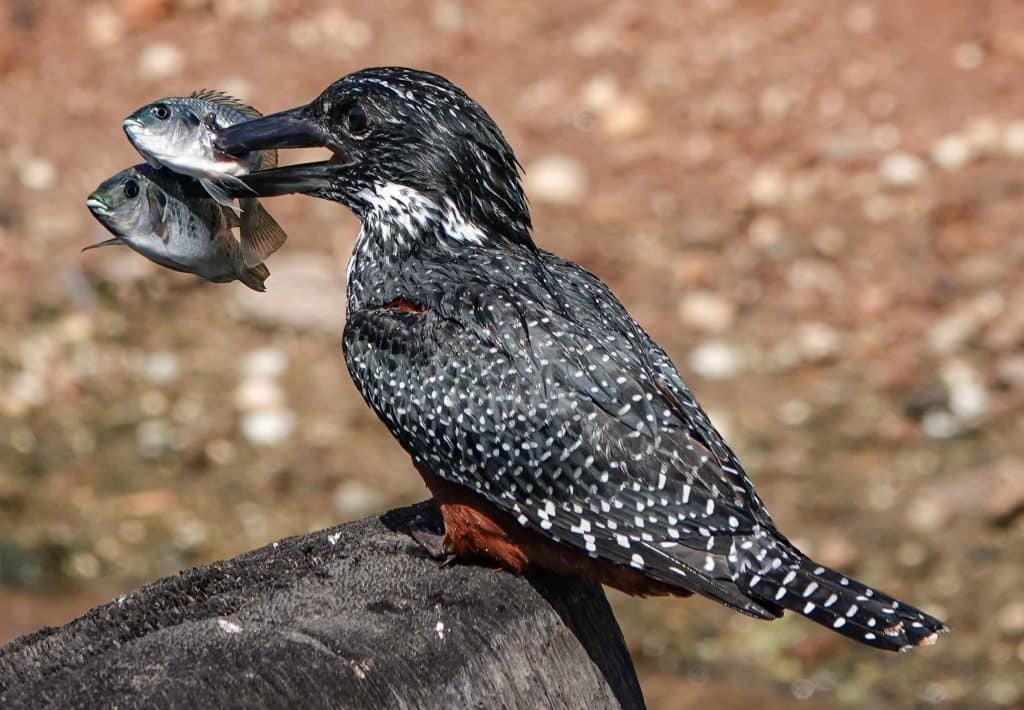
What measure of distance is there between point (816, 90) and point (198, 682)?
7887 millimetres

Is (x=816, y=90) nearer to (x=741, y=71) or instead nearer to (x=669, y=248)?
(x=741, y=71)

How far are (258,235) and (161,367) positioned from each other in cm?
429

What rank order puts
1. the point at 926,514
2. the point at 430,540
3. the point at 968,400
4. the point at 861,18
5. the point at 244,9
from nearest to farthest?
the point at 430,540
the point at 926,514
the point at 968,400
the point at 861,18
the point at 244,9

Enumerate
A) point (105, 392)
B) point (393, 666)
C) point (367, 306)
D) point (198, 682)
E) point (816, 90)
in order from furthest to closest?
point (816, 90) < point (105, 392) < point (367, 306) < point (393, 666) < point (198, 682)

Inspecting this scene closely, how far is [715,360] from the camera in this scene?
849 centimetres

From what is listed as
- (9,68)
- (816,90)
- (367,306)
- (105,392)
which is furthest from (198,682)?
(9,68)

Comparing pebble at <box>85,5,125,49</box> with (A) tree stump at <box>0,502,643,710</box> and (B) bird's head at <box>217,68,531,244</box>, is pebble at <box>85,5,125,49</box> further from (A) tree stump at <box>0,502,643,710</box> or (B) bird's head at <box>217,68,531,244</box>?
(A) tree stump at <box>0,502,643,710</box>

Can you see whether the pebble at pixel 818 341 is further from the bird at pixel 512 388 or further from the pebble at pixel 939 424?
the bird at pixel 512 388

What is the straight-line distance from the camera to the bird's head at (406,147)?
4691mm

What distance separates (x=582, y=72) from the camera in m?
10.7

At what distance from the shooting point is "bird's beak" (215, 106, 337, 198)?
4625 millimetres

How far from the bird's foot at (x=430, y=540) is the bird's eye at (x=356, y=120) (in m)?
1.12

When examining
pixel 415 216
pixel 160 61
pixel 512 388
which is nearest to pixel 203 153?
pixel 415 216

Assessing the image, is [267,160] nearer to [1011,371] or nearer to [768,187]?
[1011,371]
